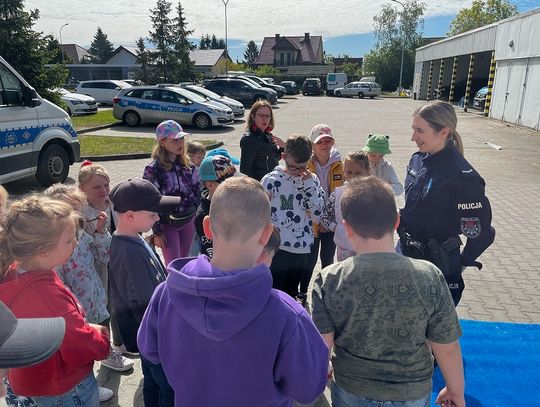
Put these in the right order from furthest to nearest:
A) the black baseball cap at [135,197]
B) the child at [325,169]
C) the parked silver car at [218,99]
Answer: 1. the parked silver car at [218,99]
2. the child at [325,169]
3. the black baseball cap at [135,197]

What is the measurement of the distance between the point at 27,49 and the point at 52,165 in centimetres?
716

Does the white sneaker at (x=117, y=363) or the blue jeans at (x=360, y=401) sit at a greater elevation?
the blue jeans at (x=360, y=401)

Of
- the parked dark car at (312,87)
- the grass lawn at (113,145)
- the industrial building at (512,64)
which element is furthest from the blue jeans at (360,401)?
the parked dark car at (312,87)

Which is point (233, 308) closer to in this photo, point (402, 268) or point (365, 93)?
point (402, 268)

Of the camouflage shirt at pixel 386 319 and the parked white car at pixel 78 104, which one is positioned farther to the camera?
the parked white car at pixel 78 104

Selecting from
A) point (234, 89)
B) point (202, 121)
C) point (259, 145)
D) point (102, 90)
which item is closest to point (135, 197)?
point (259, 145)

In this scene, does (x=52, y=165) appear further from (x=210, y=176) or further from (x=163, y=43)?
(x=163, y=43)

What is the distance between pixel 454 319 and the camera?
5.63 feet

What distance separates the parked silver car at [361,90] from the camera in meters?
42.1

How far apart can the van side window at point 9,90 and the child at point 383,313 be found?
7.08m

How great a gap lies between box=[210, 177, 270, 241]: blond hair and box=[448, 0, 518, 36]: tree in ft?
225

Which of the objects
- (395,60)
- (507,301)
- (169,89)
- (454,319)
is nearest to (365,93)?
(395,60)

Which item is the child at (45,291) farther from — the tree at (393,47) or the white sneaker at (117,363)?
the tree at (393,47)

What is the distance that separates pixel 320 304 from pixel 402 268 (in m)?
0.38
